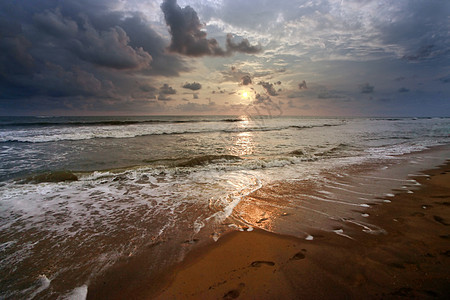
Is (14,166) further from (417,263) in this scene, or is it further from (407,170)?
(407,170)

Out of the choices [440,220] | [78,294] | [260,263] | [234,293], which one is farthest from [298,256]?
[440,220]

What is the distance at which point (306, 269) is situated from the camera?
252 centimetres

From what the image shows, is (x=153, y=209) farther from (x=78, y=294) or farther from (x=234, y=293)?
(x=234, y=293)

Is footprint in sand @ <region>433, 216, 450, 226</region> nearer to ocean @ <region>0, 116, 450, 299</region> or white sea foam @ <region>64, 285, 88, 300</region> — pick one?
ocean @ <region>0, 116, 450, 299</region>

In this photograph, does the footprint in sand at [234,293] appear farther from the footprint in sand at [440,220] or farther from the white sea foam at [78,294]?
the footprint in sand at [440,220]

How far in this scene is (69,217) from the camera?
167 inches

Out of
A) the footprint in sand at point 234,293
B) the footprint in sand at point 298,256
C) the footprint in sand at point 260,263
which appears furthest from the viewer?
the footprint in sand at point 298,256

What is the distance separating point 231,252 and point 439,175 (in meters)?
8.53

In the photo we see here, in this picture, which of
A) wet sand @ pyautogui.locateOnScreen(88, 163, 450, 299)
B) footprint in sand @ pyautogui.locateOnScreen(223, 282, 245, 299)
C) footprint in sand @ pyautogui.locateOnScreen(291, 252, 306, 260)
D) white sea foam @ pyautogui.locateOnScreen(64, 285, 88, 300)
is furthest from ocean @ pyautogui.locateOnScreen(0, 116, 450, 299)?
footprint in sand @ pyautogui.locateOnScreen(223, 282, 245, 299)

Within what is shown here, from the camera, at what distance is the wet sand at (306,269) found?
2180mm

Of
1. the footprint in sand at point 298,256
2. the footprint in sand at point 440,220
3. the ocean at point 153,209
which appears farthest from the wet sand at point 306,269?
the ocean at point 153,209

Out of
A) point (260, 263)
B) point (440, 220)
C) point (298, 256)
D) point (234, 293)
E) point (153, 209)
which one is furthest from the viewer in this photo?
point (153, 209)

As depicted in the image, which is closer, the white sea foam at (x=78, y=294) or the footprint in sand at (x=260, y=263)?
the white sea foam at (x=78, y=294)

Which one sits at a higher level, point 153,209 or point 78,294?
point 78,294
